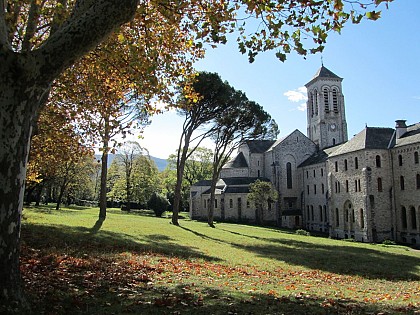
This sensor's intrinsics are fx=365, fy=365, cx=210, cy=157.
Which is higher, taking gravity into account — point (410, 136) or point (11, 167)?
point (410, 136)

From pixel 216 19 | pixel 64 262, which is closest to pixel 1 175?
pixel 64 262

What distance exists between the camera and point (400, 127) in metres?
40.2

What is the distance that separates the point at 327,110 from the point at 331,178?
20.0 m

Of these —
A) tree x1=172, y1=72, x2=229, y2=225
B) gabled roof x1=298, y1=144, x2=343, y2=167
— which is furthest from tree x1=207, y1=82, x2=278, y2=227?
gabled roof x1=298, y1=144, x2=343, y2=167

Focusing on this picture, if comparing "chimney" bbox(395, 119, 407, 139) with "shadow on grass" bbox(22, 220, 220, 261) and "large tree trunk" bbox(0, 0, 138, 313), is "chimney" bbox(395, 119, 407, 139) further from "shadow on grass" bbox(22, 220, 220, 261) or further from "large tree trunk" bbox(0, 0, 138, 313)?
"large tree trunk" bbox(0, 0, 138, 313)

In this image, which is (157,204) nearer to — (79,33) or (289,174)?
(289,174)

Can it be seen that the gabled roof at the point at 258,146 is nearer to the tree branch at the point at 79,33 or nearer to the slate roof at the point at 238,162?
the slate roof at the point at 238,162

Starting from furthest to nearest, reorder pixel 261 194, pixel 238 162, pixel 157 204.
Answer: pixel 238 162 → pixel 261 194 → pixel 157 204

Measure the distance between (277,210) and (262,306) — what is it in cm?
5165

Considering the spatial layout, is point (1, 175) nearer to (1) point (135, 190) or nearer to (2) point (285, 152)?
(1) point (135, 190)

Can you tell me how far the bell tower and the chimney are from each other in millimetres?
20602

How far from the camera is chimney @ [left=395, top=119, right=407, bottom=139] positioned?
39869mm

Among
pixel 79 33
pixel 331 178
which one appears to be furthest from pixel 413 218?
pixel 79 33

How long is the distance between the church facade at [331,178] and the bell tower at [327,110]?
0.54 ft
